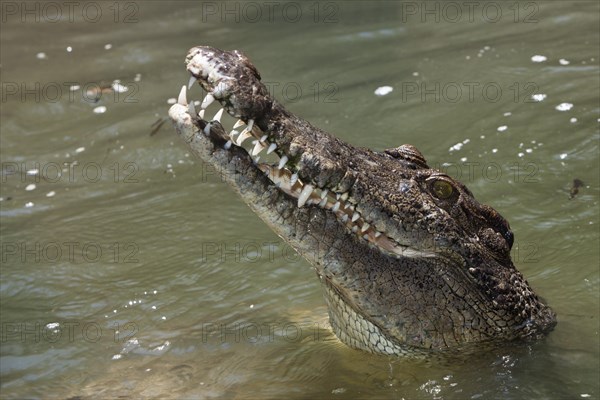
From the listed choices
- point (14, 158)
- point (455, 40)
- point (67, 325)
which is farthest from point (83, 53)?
point (67, 325)

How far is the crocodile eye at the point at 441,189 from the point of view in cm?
479

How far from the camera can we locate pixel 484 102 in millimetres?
8828

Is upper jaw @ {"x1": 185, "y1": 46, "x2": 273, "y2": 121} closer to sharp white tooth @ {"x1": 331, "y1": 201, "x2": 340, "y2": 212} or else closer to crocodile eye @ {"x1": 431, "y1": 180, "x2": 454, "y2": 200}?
sharp white tooth @ {"x1": 331, "y1": 201, "x2": 340, "y2": 212}

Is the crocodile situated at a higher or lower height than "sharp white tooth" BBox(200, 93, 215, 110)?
lower

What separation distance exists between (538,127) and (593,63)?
150cm

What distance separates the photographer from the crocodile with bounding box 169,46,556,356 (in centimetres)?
417

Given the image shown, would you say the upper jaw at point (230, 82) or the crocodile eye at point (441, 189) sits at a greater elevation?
the upper jaw at point (230, 82)

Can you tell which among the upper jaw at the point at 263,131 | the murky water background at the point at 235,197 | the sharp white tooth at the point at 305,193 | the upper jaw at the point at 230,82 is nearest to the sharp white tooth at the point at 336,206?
the upper jaw at the point at 263,131

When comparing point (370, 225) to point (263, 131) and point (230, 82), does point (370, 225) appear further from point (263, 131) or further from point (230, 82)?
point (230, 82)

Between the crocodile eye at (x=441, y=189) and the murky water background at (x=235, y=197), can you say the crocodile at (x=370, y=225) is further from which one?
the murky water background at (x=235, y=197)

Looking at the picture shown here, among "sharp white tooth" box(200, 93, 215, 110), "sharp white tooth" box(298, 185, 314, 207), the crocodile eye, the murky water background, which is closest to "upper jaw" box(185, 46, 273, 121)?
"sharp white tooth" box(200, 93, 215, 110)

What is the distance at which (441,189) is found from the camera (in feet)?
15.7

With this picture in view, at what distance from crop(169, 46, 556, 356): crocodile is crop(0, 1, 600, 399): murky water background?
23 centimetres

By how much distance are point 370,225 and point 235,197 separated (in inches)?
126
